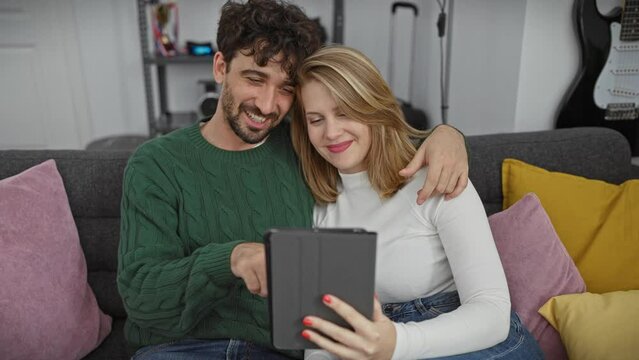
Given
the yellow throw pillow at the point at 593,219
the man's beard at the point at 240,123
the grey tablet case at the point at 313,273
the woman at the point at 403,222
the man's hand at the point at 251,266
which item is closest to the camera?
the grey tablet case at the point at 313,273

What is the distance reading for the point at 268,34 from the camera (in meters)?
1.16

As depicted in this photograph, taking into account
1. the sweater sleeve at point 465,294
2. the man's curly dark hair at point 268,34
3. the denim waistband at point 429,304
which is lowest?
the denim waistband at point 429,304

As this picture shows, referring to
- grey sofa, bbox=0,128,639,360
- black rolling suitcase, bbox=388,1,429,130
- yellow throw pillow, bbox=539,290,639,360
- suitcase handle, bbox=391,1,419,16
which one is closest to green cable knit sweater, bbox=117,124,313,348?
grey sofa, bbox=0,128,639,360

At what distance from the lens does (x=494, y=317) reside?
3.20 feet

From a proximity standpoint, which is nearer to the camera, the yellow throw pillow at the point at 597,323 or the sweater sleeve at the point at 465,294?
the sweater sleeve at the point at 465,294

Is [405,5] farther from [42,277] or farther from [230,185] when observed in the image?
[42,277]

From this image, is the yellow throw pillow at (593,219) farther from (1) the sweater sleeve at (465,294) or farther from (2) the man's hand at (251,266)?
(2) the man's hand at (251,266)

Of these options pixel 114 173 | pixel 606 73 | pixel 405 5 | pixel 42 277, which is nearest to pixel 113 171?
pixel 114 173

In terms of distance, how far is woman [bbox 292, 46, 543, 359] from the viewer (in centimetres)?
98

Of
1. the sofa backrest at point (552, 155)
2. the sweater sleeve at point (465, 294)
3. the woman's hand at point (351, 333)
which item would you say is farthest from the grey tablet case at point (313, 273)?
the sofa backrest at point (552, 155)

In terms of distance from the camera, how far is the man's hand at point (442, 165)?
1044 mm

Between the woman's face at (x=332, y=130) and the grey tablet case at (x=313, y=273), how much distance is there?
411 millimetres

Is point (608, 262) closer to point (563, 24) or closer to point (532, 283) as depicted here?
point (532, 283)

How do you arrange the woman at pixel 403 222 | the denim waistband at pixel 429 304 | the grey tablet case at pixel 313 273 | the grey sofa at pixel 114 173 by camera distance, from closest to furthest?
1. the grey tablet case at pixel 313 273
2. the woman at pixel 403 222
3. the denim waistband at pixel 429 304
4. the grey sofa at pixel 114 173
